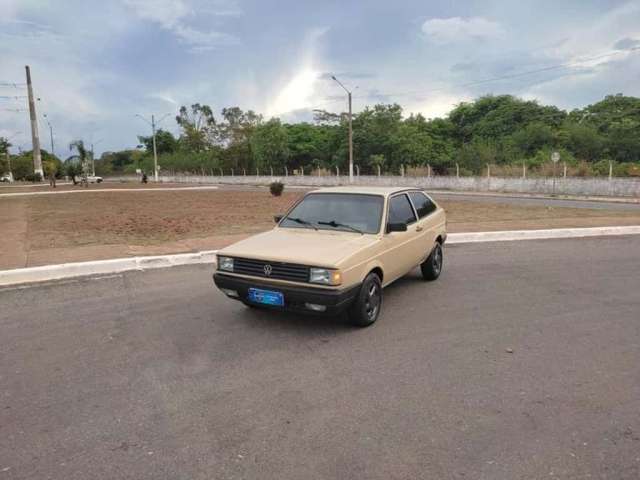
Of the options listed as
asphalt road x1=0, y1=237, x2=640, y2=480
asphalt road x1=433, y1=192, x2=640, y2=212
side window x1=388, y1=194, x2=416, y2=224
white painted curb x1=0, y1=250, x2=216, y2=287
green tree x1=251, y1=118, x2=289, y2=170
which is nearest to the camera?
asphalt road x1=0, y1=237, x2=640, y2=480

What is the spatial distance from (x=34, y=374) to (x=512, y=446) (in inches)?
151

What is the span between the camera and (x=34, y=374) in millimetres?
4113

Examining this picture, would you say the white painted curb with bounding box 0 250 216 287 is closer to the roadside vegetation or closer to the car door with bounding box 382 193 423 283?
the car door with bounding box 382 193 423 283

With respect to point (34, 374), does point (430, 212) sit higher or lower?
higher

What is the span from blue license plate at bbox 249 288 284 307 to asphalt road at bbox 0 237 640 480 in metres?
0.37

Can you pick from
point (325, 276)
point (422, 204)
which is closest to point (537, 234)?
point (422, 204)

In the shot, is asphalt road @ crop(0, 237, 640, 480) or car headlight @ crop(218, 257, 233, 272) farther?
car headlight @ crop(218, 257, 233, 272)

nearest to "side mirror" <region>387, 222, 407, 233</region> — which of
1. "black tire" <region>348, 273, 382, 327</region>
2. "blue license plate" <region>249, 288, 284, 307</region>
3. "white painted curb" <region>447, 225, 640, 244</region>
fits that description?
"black tire" <region>348, 273, 382, 327</region>

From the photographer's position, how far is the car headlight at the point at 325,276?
4637 millimetres

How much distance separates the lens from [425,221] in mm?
6961

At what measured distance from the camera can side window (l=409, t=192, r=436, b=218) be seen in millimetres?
6987

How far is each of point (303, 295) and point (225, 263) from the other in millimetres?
1062

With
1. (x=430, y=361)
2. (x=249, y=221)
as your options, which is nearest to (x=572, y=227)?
(x=249, y=221)

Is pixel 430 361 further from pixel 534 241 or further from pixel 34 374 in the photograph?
pixel 534 241
